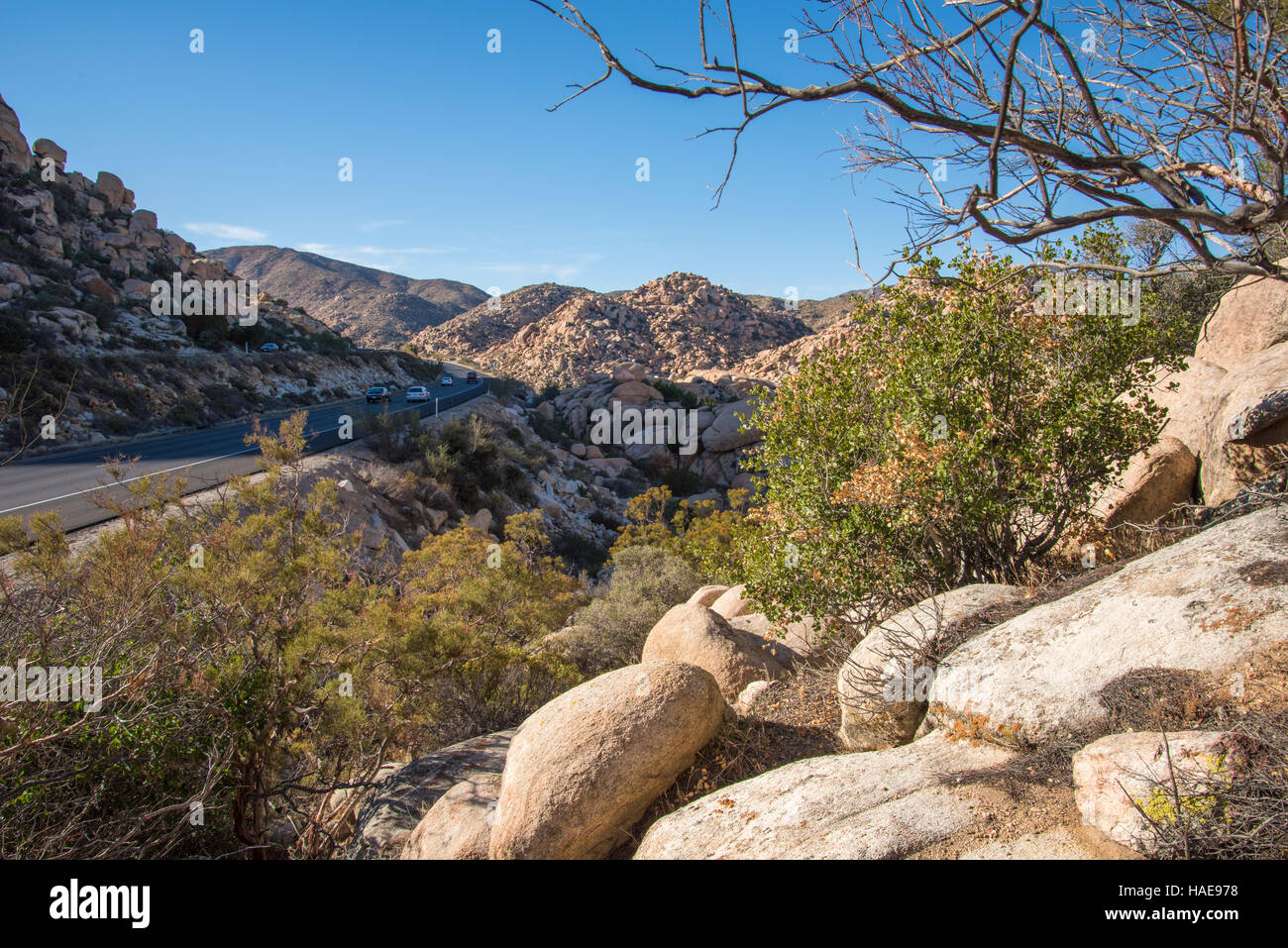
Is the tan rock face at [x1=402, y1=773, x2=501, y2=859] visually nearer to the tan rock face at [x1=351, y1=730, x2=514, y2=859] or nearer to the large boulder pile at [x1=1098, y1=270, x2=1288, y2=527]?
the tan rock face at [x1=351, y1=730, x2=514, y2=859]

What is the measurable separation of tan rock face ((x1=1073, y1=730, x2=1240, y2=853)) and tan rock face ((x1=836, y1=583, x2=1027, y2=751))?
1323 millimetres

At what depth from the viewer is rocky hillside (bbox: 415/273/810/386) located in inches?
2205

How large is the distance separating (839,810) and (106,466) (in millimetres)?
11670

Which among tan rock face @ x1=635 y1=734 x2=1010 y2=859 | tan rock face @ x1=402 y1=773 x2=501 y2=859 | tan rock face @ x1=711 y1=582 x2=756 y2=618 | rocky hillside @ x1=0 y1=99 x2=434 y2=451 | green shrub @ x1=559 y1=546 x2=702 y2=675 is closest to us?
tan rock face @ x1=635 y1=734 x2=1010 y2=859

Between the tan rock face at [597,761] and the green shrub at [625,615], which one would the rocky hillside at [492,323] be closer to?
the green shrub at [625,615]

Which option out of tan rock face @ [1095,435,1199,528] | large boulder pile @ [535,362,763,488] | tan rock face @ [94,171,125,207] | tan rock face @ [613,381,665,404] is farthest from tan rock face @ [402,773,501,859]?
tan rock face @ [94,171,125,207]

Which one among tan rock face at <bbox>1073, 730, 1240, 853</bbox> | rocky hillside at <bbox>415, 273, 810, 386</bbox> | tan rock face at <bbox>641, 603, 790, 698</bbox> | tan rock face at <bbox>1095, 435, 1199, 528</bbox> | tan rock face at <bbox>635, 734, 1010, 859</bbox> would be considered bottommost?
tan rock face at <bbox>641, 603, 790, 698</bbox>

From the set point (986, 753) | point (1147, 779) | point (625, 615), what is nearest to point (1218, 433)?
point (986, 753)

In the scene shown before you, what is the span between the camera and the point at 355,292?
83.9m

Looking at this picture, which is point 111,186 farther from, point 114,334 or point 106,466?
point 106,466

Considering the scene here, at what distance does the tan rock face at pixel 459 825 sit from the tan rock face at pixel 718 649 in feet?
6.71
